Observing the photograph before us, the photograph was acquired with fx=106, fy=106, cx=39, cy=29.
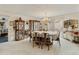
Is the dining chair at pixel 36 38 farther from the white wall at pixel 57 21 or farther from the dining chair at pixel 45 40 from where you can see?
the white wall at pixel 57 21

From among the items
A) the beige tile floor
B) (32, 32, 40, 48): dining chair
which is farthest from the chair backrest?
(32, 32, 40, 48): dining chair

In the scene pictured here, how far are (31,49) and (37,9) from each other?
0.96 meters

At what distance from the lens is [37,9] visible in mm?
2482

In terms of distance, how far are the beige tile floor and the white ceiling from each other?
65 centimetres

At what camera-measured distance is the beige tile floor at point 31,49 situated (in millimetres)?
2506

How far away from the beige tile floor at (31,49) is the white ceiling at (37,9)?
0.65 meters

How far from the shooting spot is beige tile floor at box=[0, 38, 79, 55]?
2.51 m

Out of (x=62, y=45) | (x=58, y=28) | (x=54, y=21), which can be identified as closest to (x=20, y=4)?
(x=54, y=21)

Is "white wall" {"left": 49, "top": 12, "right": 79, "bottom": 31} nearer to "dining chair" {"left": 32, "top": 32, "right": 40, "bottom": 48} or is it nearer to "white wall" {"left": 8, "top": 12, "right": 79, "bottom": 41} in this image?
"white wall" {"left": 8, "top": 12, "right": 79, "bottom": 41}

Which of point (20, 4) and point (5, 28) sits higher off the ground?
point (20, 4)

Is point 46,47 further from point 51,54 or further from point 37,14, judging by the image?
point 37,14

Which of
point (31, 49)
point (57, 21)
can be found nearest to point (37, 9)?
point (57, 21)
